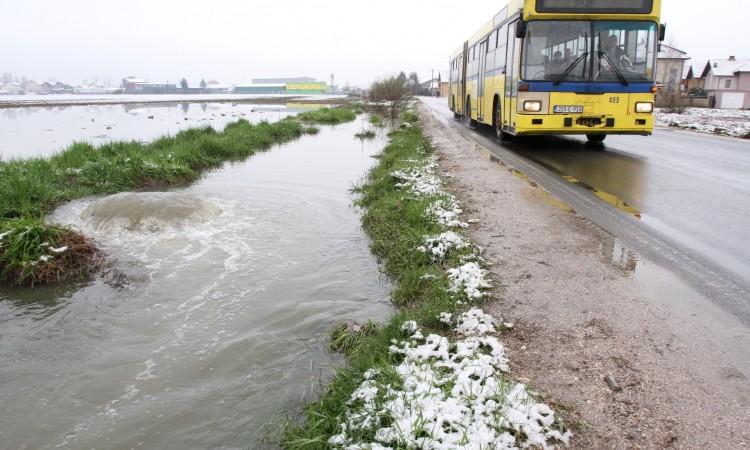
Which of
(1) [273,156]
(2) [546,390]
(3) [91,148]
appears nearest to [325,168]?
(1) [273,156]

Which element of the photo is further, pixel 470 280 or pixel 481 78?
pixel 481 78

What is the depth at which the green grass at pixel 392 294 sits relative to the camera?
325 cm

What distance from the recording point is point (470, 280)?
4.81 m

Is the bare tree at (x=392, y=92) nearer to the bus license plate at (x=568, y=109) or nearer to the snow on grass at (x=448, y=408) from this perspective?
the bus license plate at (x=568, y=109)

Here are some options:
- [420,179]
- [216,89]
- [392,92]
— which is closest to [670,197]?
[420,179]

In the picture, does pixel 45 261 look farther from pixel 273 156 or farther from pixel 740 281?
pixel 273 156

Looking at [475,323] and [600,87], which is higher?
[600,87]

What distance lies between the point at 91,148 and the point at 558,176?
11883 millimetres

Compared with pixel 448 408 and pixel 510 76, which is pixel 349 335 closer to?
pixel 448 408

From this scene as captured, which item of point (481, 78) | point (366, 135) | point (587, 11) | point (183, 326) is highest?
point (587, 11)

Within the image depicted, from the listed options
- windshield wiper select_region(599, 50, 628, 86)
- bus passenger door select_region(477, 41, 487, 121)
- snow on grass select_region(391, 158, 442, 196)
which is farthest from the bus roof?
bus passenger door select_region(477, 41, 487, 121)

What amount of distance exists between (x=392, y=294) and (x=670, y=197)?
16.1 feet

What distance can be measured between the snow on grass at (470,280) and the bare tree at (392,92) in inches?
1065

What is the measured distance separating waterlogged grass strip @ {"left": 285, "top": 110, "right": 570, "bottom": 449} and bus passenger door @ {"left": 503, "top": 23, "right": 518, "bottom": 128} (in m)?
7.69
